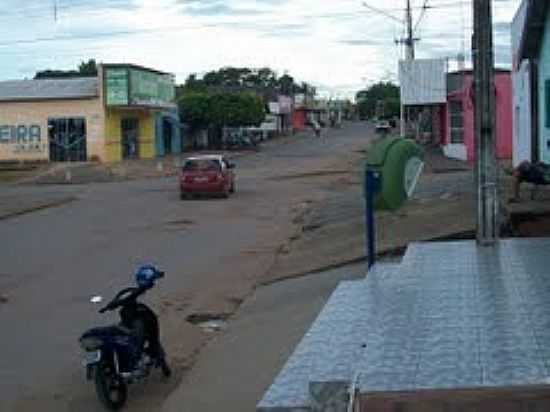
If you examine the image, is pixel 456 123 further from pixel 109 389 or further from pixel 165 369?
pixel 109 389

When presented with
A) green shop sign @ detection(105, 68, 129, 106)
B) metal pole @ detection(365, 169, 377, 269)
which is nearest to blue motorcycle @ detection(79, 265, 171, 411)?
metal pole @ detection(365, 169, 377, 269)

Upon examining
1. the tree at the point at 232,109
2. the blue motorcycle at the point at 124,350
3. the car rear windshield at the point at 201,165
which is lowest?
the blue motorcycle at the point at 124,350

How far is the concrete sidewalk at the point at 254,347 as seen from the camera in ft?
35.9

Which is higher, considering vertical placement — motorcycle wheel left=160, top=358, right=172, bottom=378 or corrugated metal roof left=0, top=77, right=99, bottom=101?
corrugated metal roof left=0, top=77, right=99, bottom=101

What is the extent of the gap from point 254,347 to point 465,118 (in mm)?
43470

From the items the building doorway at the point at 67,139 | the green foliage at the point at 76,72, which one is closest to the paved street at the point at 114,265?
the building doorway at the point at 67,139

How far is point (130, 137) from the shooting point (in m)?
72.6

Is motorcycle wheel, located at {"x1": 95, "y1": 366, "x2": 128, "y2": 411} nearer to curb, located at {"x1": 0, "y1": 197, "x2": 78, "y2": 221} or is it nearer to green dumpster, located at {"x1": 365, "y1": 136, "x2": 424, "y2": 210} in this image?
green dumpster, located at {"x1": 365, "y1": 136, "x2": 424, "y2": 210}

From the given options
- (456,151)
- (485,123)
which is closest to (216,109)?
(456,151)

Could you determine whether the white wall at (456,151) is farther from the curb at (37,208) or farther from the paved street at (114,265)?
the curb at (37,208)

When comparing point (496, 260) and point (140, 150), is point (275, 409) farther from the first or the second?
point (140, 150)

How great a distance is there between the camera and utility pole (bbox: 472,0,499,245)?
14750 millimetres

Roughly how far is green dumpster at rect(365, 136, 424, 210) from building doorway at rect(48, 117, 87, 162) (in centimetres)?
5522

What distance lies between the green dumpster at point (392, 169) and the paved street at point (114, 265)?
9.43ft
